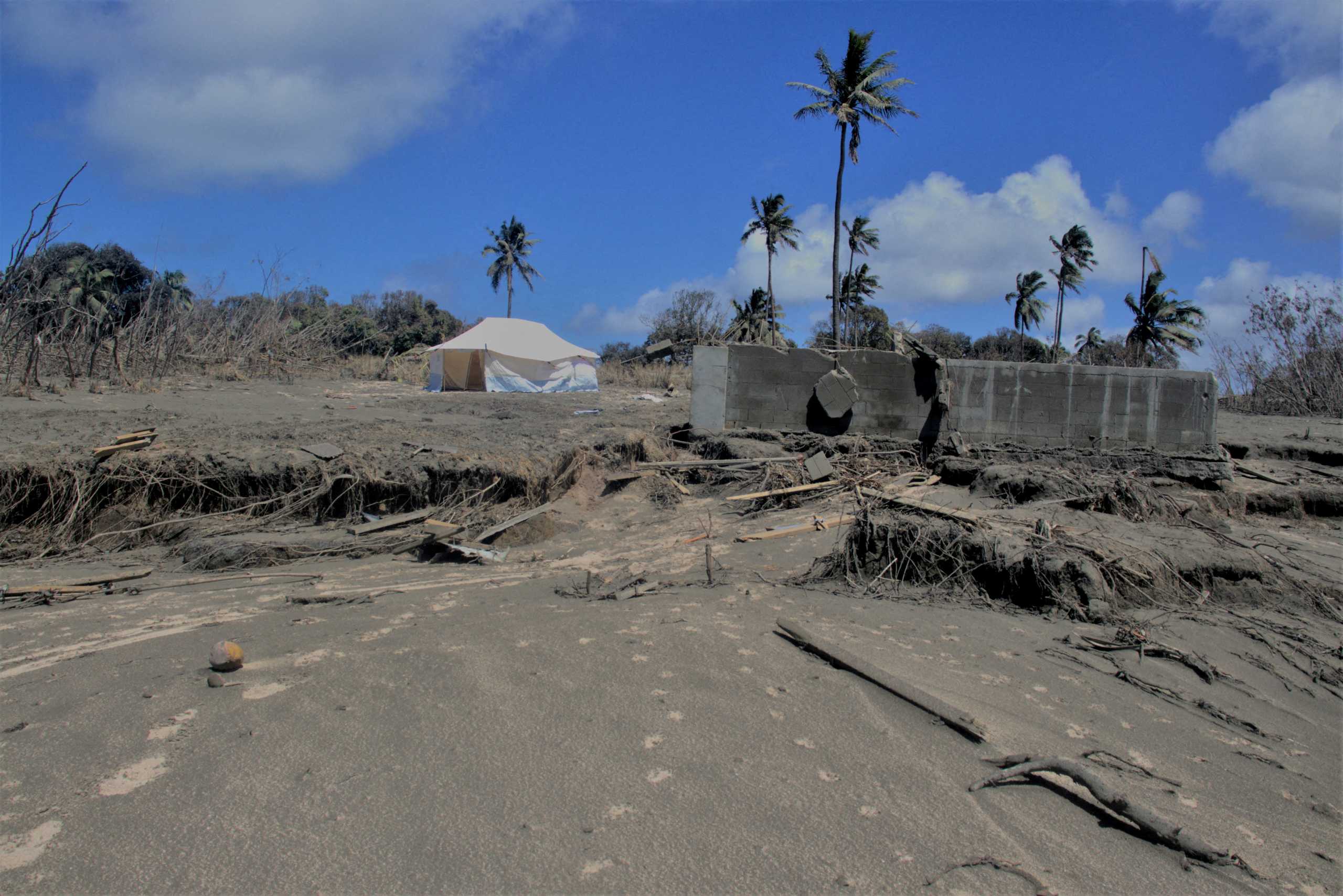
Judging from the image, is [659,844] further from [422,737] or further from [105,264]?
[105,264]

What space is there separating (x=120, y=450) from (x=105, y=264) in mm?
26088

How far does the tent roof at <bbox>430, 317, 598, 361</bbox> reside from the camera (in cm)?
2422

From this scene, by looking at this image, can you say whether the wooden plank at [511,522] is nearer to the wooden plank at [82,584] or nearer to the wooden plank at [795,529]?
the wooden plank at [795,529]

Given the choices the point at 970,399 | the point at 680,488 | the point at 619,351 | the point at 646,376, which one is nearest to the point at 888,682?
the point at 680,488

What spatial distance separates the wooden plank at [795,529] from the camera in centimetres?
780

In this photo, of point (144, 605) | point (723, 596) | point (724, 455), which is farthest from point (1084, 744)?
point (724, 455)

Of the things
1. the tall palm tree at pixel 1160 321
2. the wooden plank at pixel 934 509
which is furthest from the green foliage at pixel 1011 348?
the wooden plank at pixel 934 509

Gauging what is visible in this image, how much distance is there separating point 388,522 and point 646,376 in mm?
17837

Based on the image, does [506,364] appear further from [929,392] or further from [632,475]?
[929,392]

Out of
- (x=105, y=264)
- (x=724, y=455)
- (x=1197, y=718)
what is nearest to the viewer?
(x=1197, y=718)

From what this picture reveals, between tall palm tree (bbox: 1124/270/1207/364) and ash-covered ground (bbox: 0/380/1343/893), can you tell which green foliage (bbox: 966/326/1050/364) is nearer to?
tall palm tree (bbox: 1124/270/1207/364)

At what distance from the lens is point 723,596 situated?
542cm

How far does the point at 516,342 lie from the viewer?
2508 centimetres

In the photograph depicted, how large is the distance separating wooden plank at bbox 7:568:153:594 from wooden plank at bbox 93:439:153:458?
221cm
